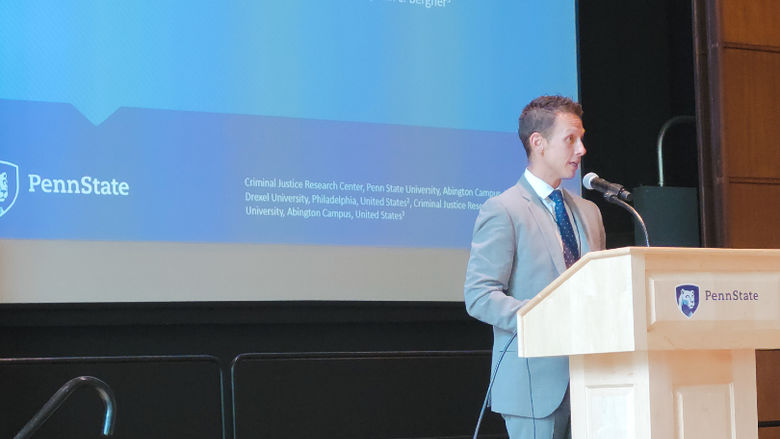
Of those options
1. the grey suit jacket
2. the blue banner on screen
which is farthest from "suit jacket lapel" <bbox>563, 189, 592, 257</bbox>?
the blue banner on screen

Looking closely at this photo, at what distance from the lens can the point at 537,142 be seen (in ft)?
9.07

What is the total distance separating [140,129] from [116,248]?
0.43m

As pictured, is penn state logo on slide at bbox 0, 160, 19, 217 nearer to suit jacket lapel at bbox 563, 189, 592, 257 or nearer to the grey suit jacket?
the grey suit jacket

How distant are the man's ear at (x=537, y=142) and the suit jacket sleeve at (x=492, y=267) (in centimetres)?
23

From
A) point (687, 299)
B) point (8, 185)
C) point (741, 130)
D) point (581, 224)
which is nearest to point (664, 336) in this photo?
point (687, 299)

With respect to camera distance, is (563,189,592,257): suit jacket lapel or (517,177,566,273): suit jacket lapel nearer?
(517,177,566,273): suit jacket lapel

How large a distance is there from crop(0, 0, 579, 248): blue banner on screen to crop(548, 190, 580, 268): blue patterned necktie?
1.24 m

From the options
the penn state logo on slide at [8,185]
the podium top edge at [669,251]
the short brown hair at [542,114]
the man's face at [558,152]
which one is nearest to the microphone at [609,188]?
the man's face at [558,152]

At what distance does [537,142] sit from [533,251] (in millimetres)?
361

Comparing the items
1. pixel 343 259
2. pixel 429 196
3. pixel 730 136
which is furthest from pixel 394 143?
pixel 730 136

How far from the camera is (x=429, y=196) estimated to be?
393cm

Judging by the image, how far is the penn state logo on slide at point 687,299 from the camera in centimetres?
195

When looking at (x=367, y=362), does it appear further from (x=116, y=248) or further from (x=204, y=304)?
(x=116, y=248)

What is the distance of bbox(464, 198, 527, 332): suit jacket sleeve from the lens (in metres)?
2.43
